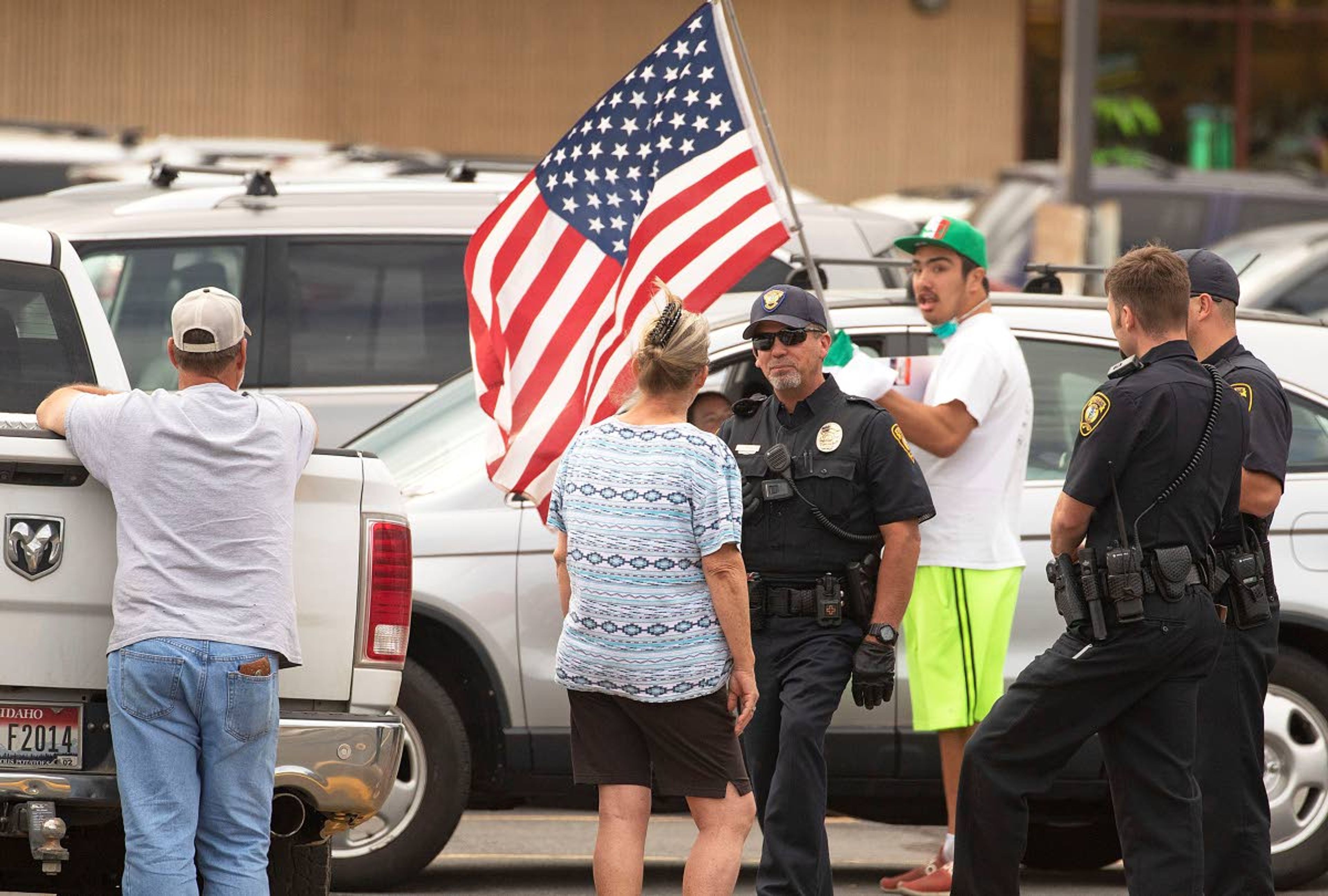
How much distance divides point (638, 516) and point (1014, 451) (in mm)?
1846

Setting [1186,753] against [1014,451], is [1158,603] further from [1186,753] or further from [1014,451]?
[1014,451]

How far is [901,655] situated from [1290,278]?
6.77m

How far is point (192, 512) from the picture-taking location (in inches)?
193

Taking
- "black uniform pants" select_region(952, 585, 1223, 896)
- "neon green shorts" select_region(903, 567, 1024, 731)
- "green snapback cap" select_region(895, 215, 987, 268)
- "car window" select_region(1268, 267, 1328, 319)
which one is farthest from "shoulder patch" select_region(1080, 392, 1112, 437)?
"car window" select_region(1268, 267, 1328, 319)

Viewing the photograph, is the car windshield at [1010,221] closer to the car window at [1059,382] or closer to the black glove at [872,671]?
the car window at [1059,382]

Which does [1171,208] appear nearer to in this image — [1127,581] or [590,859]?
[590,859]

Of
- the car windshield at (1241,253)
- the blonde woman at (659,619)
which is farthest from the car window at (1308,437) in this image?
the car windshield at (1241,253)

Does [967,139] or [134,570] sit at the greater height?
[967,139]

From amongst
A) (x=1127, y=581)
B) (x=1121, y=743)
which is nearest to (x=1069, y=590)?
(x=1127, y=581)

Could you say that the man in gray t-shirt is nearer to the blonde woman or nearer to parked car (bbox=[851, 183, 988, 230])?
the blonde woman

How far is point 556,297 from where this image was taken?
22.4 feet

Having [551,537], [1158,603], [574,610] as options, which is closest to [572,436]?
[551,537]

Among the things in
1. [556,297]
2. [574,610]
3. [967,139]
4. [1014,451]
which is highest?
[967,139]

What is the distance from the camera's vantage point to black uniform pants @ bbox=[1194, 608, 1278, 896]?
5.89 m
